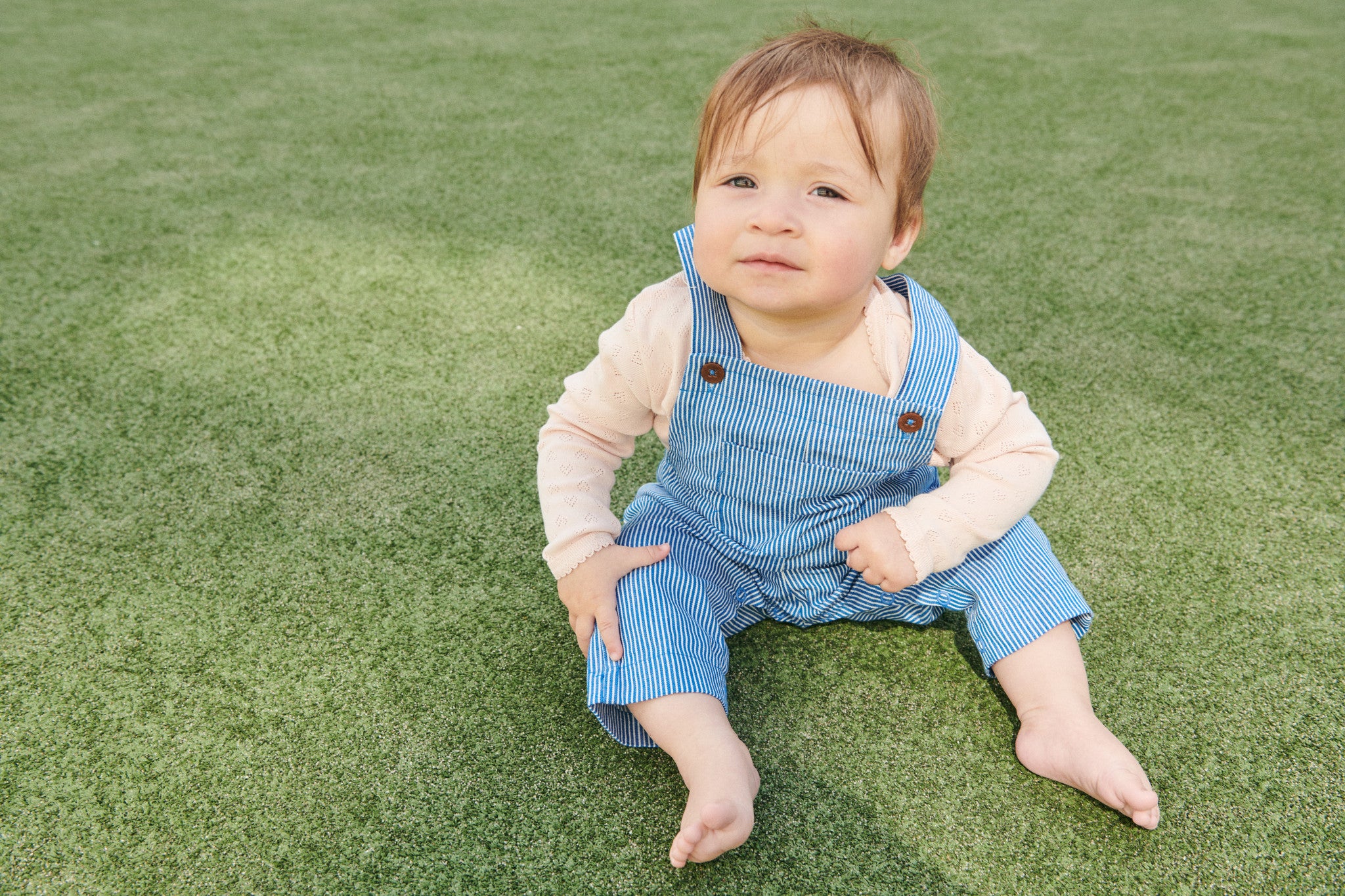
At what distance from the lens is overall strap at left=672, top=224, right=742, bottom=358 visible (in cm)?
102

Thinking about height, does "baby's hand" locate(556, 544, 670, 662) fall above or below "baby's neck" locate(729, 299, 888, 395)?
below

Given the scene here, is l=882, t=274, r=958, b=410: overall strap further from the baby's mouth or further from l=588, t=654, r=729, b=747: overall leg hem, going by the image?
l=588, t=654, r=729, b=747: overall leg hem

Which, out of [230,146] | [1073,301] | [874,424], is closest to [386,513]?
[874,424]

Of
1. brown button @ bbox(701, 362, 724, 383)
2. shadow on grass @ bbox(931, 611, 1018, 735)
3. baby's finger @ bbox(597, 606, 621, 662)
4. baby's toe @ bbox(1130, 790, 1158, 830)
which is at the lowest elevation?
shadow on grass @ bbox(931, 611, 1018, 735)

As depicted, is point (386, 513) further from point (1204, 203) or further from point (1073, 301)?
point (1204, 203)

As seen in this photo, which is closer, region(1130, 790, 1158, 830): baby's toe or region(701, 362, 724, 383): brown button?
region(1130, 790, 1158, 830): baby's toe

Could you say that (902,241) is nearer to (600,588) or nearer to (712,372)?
(712,372)

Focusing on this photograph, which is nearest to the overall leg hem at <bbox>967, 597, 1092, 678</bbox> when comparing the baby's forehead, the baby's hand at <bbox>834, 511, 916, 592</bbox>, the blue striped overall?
the blue striped overall

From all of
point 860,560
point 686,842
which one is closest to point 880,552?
point 860,560

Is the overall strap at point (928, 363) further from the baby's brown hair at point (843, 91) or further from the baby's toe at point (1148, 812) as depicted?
the baby's toe at point (1148, 812)

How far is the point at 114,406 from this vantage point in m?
1.43

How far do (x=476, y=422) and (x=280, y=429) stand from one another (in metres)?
0.27

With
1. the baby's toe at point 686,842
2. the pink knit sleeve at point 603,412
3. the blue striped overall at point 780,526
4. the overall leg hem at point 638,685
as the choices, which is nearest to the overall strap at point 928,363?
the blue striped overall at point 780,526

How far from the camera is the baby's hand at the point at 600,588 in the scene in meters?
0.97
